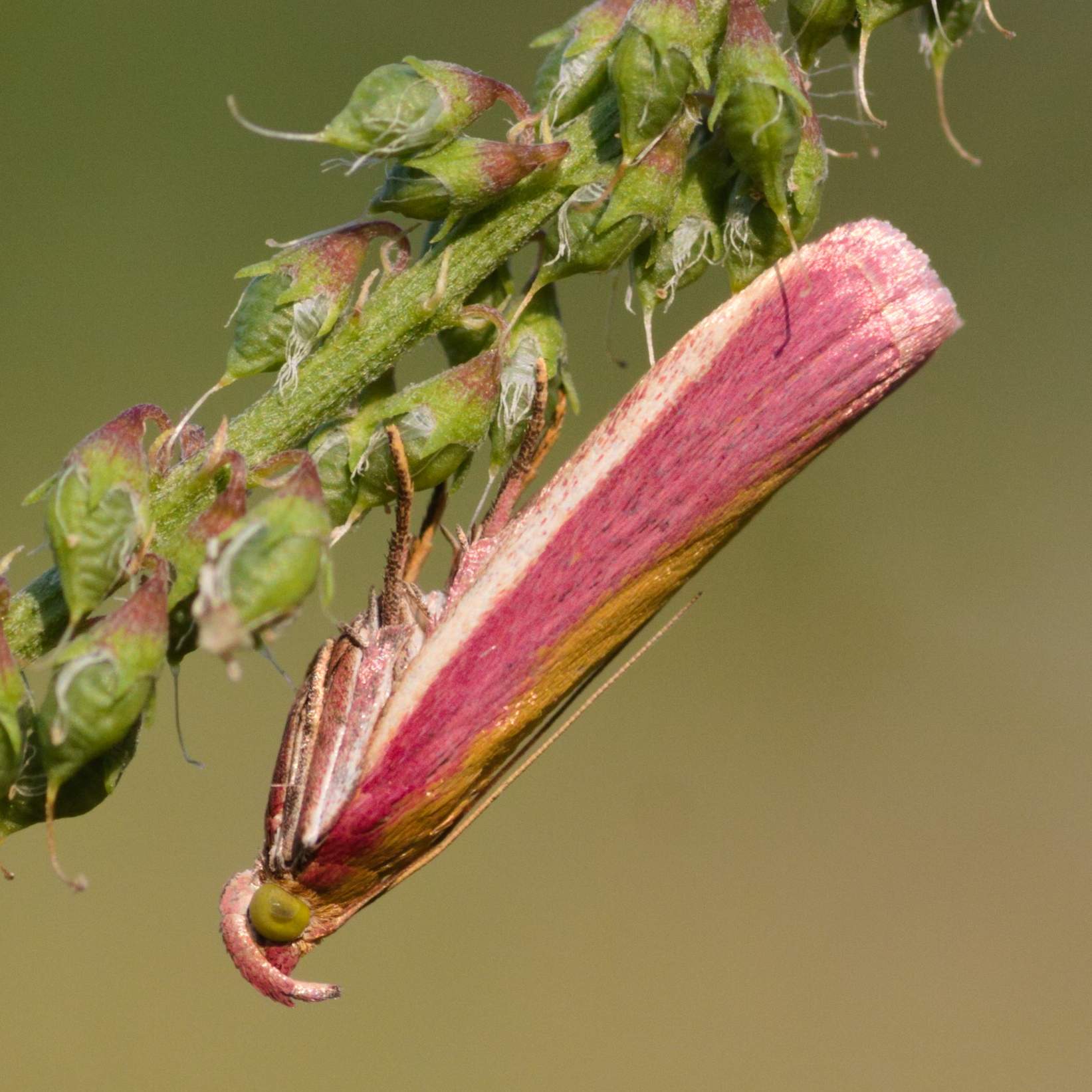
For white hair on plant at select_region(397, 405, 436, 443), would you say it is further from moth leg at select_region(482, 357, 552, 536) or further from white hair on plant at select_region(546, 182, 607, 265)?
white hair on plant at select_region(546, 182, 607, 265)

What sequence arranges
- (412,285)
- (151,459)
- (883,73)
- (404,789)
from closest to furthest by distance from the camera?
(151,459), (412,285), (404,789), (883,73)

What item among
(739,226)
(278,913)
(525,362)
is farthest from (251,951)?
(739,226)

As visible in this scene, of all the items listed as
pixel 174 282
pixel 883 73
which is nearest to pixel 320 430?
pixel 174 282

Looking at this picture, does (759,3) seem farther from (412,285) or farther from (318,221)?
(318,221)

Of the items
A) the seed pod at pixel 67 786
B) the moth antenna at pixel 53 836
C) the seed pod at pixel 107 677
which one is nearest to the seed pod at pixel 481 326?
the seed pod at pixel 107 677

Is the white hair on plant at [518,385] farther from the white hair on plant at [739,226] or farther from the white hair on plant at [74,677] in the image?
the white hair on plant at [74,677]

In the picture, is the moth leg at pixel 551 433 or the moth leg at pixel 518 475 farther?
the moth leg at pixel 551 433

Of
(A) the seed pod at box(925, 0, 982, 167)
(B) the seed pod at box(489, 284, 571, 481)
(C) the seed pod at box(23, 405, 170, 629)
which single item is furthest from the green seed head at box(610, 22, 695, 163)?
(C) the seed pod at box(23, 405, 170, 629)
